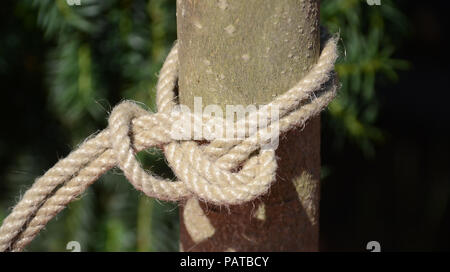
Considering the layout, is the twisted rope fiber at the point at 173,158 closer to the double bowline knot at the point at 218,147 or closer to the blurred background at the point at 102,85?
the double bowline knot at the point at 218,147

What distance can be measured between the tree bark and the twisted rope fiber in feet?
0.07

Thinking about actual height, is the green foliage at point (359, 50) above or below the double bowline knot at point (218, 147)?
above

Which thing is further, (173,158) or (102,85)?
(102,85)

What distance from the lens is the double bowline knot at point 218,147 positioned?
0.41 m

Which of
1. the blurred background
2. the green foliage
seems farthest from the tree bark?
the green foliage

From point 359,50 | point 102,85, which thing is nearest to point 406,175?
point 359,50

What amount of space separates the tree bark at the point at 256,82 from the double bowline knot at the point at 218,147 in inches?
Answer: 0.8

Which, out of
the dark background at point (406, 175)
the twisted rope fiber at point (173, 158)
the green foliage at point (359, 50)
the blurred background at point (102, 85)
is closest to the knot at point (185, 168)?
the twisted rope fiber at point (173, 158)

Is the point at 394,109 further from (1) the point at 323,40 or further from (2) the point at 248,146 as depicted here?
(2) the point at 248,146

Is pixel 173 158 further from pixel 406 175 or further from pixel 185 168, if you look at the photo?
pixel 406 175

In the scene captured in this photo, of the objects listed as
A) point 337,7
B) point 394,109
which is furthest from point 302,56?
point 394,109

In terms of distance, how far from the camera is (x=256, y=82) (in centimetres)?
43

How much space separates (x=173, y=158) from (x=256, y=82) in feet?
0.32

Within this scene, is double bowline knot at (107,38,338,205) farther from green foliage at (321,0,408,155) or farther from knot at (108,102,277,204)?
green foliage at (321,0,408,155)
